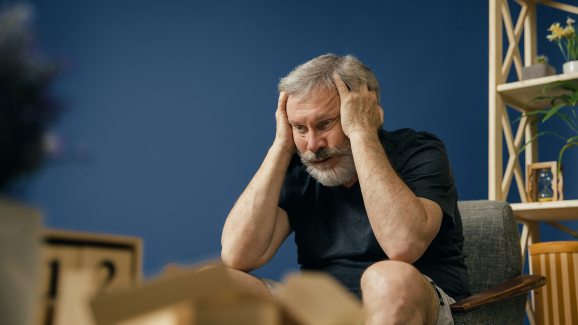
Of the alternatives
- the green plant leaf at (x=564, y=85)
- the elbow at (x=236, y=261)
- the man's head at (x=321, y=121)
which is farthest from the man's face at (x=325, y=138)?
the green plant leaf at (x=564, y=85)

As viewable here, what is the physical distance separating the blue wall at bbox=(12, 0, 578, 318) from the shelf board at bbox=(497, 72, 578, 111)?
229 millimetres

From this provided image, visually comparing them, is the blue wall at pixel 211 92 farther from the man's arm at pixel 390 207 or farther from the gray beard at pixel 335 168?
the man's arm at pixel 390 207

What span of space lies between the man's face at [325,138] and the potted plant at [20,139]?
44.9 inches

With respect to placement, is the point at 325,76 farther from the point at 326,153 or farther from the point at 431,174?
the point at 431,174

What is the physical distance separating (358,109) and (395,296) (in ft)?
2.09

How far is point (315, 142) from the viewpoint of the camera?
1.44 meters

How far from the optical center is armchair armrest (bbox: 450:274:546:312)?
1115mm

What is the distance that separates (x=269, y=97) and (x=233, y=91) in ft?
0.66

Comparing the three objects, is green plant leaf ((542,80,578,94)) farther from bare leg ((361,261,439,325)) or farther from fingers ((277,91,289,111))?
bare leg ((361,261,439,325))

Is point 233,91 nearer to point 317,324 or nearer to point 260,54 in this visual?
point 260,54

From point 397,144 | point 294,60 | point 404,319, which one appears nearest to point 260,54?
point 294,60

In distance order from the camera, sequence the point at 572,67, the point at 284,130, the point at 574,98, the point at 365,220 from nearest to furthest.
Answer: the point at 365,220, the point at 284,130, the point at 574,98, the point at 572,67

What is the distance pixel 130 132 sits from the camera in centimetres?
243

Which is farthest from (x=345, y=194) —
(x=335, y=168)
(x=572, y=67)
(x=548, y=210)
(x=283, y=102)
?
(x=572, y=67)
